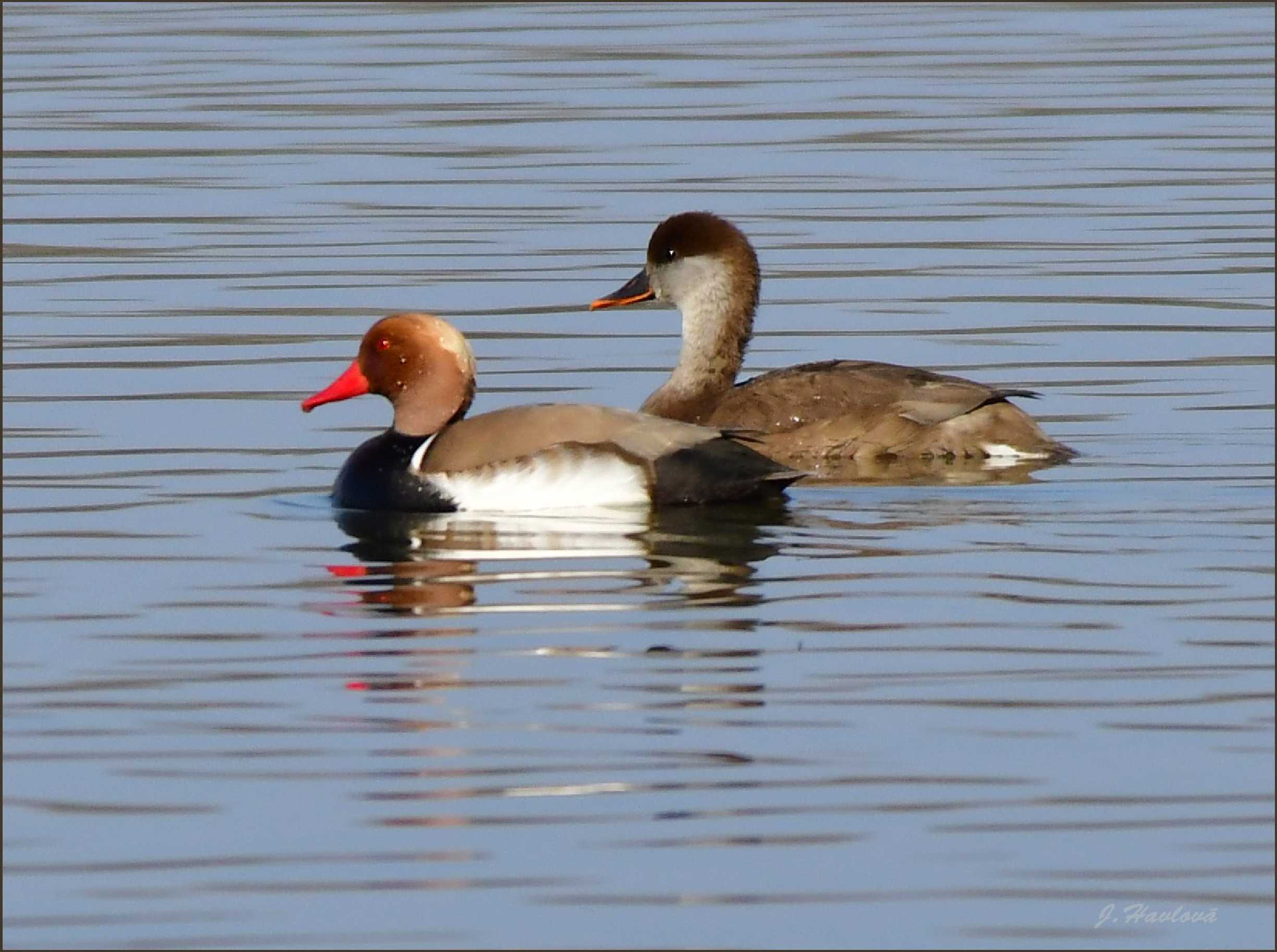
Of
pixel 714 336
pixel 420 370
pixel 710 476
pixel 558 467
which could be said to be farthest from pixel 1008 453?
pixel 420 370

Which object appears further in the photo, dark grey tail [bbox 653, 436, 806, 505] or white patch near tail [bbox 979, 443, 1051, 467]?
white patch near tail [bbox 979, 443, 1051, 467]

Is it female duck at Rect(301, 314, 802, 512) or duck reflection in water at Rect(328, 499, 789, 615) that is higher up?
female duck at Rect(301, 314, 802, 512)

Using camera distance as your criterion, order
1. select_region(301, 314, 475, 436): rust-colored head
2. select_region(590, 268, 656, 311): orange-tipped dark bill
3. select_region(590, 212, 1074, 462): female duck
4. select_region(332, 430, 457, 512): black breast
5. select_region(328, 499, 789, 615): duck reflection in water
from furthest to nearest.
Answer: select_region(590, 268, 656, 311): orange-tipped dark bill, select_region(590, 212, 1074, 462): female duck, select_region(301, 314, 475, 436): rust-colored head, select_region(332, 430, 457, 512): black breast, select_region(328, 499, 789, 615): duck reflection in water

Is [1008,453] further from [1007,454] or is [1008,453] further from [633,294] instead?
[633,294]

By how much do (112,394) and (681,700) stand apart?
6927mm

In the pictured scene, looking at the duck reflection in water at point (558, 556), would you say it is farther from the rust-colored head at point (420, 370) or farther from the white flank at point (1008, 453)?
the white flank at point (1008, 453)

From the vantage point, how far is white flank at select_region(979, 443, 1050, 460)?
12.1m

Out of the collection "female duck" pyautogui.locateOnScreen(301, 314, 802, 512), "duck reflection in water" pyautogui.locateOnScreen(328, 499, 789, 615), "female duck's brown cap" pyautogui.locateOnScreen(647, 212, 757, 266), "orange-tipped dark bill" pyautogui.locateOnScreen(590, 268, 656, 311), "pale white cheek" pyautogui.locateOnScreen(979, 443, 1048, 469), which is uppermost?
"female duck's brown cap" pyautogui.locateOnScreen(647, 212, 757, 266)

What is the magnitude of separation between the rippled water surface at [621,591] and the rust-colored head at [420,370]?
1.74 ft

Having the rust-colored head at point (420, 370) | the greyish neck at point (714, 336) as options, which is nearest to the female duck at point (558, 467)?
the rust-colored head at point (420, 370)

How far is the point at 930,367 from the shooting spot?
14.8 metres

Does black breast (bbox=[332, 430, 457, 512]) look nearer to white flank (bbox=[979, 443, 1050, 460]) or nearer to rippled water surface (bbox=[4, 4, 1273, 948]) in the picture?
rippled water surface (bbox=[4, 4, 1273, 948])

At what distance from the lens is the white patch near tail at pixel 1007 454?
12102 millimetres

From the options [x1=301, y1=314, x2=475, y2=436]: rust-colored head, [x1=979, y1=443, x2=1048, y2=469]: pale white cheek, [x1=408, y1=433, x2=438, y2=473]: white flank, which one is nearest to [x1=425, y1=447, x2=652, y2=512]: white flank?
[x1=408, y1=433, x2=438, y2=473]: white flank
